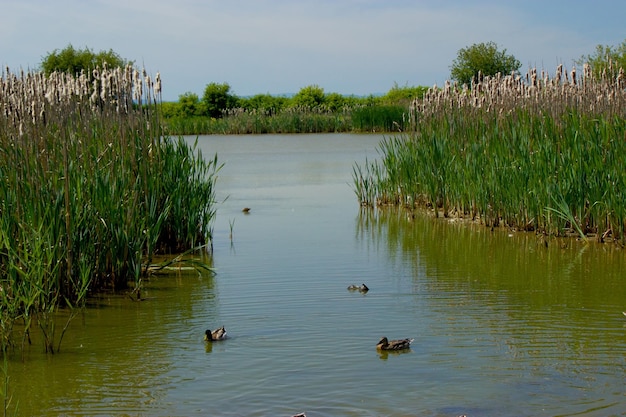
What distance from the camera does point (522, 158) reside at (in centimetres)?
991

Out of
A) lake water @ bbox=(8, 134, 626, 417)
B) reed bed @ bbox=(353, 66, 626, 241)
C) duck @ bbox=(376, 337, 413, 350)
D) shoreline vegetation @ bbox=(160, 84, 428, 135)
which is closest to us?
lake water @ bbox=(8, 134, 626, 417)

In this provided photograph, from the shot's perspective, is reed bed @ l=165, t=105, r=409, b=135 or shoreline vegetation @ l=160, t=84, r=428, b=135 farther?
Answer: reed bed @ l=165, t=105, r=409, b=135

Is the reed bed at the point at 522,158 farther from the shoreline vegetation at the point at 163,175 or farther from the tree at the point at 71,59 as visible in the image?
the tree at the point at 71,59

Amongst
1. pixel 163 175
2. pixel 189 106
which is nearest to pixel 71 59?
pixel 189 106

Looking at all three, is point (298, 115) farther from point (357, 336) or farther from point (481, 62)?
point (357, 336)

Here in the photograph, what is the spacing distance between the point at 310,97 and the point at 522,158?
3920 centimetres

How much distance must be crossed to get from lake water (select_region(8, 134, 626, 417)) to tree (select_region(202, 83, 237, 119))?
3907 centimetres

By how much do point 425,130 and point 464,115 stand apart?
0.60 m

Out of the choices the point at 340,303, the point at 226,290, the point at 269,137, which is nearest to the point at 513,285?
the point at 340,303

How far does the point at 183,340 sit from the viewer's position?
598 cm

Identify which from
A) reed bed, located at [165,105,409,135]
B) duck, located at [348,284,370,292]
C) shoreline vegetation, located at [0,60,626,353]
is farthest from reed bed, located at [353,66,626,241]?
reed bed, located at [165,105,409,135]

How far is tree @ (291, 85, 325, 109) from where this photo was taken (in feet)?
158

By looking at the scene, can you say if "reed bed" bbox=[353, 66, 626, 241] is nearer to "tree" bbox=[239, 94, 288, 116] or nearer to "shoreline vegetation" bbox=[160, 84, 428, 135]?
"shoreline vegetation" bbox=[160, 84, 428, 135]

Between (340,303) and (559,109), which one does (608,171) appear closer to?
(559,109)
